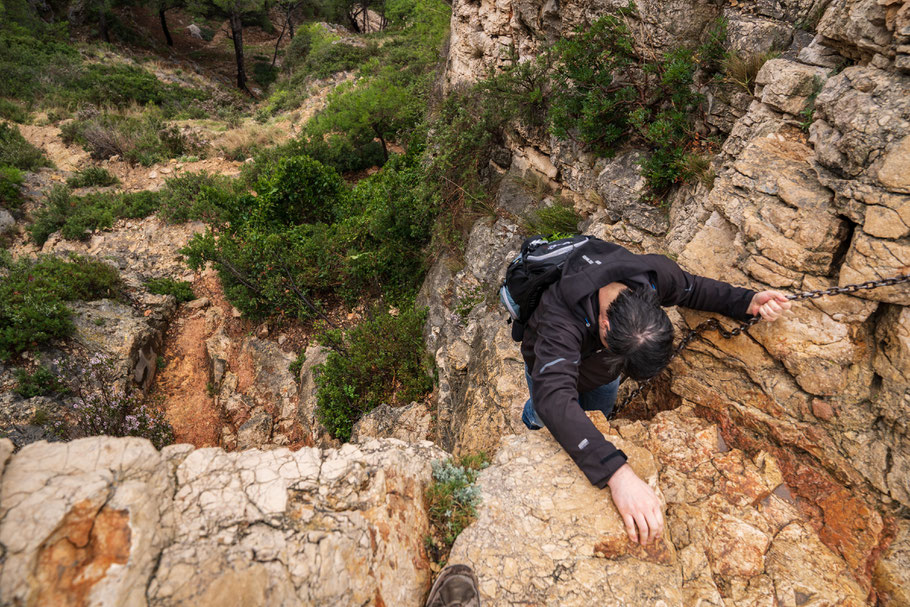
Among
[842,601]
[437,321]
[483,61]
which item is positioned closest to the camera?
[842,601]

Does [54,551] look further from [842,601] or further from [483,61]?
[483,61]

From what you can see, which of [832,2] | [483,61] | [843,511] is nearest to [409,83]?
[483,61]

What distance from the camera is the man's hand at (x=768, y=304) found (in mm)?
2611

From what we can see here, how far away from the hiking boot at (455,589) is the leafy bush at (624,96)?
12.2 feet

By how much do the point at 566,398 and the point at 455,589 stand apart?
1.07 metres

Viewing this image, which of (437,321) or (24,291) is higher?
(437,321)

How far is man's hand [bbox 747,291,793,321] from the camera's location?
2.61 m

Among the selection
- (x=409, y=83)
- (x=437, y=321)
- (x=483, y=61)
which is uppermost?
(x=483, y=61)

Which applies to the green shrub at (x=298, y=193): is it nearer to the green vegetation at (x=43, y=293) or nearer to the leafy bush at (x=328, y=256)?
the leafy bush at (x=328, y=256)

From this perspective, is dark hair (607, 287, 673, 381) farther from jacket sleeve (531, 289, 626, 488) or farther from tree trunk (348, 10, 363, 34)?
tree trunk (348, 10, 363, 34)

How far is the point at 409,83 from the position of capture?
43.8ft

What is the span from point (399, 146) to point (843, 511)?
13.1 metres

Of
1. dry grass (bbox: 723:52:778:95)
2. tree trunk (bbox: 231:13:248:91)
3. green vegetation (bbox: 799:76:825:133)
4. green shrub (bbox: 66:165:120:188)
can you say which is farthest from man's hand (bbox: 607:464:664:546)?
tree trunk (bbox: 231:13:248:91)

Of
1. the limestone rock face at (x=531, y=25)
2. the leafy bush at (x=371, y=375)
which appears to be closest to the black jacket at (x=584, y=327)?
the limestone rock face at (x=531, y=25)
